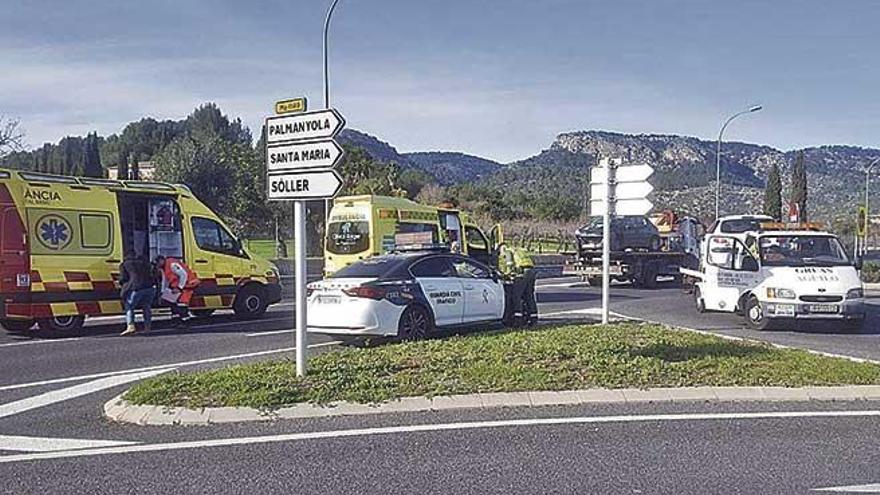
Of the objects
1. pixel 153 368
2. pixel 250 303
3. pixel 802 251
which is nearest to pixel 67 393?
pixel 153 368

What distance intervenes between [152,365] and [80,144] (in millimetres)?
81228

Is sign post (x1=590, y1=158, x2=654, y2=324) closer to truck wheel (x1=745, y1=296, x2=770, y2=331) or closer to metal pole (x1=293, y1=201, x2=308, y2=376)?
truck wheel (x1=745, y1=296, x2=770, y2=331)

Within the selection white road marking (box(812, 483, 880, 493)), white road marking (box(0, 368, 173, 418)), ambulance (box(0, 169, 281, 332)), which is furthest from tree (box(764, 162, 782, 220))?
white road marking (box(812, 483, 880, 493))

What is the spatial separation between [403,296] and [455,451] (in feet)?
20.6

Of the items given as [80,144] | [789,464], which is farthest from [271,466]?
[80,144]

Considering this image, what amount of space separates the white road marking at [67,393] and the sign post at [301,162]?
237cm

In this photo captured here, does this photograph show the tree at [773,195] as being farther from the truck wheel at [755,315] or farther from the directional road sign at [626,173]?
the directional road sign at [626,173]

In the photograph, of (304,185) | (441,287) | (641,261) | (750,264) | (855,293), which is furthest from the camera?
(641,261)

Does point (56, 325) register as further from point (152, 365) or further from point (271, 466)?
point (271, 466)

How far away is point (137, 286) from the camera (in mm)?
15195

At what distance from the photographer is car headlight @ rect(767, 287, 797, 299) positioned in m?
15.7

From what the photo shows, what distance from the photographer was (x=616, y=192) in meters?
14.4

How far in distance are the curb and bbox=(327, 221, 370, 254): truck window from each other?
10.1m

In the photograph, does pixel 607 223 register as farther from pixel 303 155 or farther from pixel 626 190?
pixel 303 155
